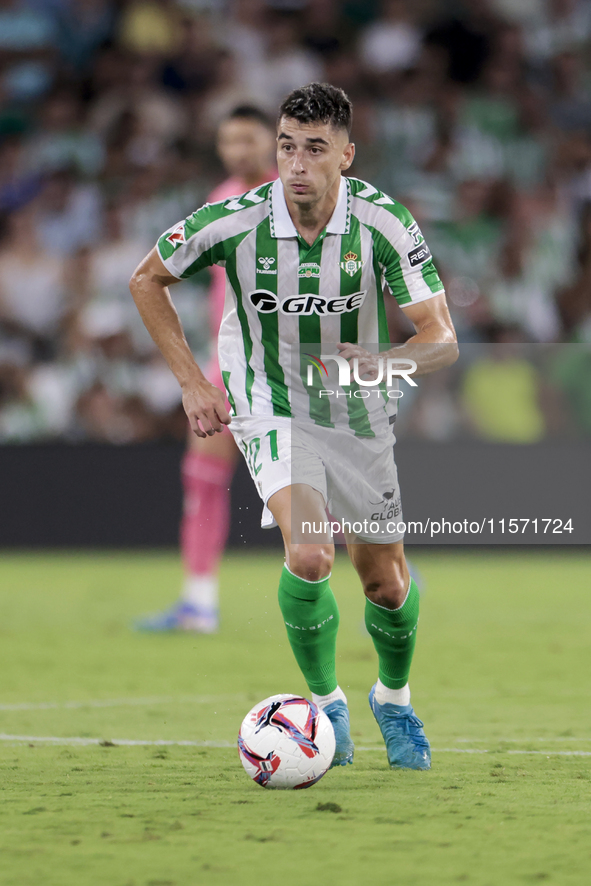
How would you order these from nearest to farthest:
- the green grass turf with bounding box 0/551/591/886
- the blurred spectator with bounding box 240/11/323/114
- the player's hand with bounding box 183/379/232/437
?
the green grass turf with bounding box 0/551/591/886 < the player's hand with bounding box 183/379/232/437 < the blurred spectator with bounding box 240/11/323/114

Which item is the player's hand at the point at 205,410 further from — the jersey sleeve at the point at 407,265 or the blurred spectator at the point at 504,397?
the blurred spectator at the point at 504,397

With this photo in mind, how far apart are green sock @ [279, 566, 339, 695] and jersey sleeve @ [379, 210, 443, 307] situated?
0.92 meters

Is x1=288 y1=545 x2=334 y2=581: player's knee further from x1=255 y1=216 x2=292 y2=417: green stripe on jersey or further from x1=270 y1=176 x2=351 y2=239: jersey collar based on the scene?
x1=270 y1=176 x2=351 y2=239: jersey collar

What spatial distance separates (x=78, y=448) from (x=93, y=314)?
4.20ft

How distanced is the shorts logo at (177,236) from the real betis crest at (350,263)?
1.66 feet

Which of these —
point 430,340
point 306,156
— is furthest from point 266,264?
point 430,340

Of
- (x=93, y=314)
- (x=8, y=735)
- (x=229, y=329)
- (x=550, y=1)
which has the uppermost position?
(x=550, y=1)

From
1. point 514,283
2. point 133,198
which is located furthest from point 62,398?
point 514,283

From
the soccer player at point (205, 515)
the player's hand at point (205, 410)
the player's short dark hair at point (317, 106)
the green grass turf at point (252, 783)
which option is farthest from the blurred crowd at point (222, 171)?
the player's hand at point (205, 410)

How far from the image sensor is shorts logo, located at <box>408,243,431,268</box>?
3.87 meters

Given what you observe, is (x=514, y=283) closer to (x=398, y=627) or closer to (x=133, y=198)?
(x=133, y=198)

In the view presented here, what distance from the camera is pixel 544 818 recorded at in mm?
3023

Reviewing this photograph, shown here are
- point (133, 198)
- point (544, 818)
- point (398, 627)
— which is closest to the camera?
point (544, 818)

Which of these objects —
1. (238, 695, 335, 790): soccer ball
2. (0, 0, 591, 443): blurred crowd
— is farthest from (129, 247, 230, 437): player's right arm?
(0, 0, 591, 443): blurred crowd
